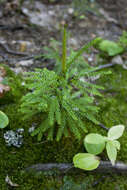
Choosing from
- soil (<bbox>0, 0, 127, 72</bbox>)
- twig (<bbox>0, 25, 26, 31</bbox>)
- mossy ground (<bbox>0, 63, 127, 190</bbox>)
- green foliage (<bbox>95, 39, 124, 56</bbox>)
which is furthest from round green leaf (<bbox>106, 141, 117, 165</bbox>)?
twig (<bbox>0, 25, 26, 31</bbox>)

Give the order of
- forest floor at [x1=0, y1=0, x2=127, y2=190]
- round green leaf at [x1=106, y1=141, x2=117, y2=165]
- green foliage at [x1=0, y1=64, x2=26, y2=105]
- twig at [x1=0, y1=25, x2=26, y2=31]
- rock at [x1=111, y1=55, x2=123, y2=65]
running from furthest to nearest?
1. twig at [x1=0, y1=25, x2=26, y2=31]
2. rock at [x1=111, y1=55, x2=123, y2=65]
3. green foliage at [x1=0, y1=64, x2=26, y2=105]
4. forest floor at [x1=0, y1=0, x2=127, y2=190]
5. round green leaf at [x1=106, y1=141, x2=117, y2=165]

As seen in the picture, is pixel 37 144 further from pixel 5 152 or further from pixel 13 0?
pixel 13 0

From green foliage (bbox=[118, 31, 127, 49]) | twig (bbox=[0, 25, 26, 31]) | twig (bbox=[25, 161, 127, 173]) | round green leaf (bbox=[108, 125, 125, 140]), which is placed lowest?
twig (bbox=[25, 161, 127, 173])

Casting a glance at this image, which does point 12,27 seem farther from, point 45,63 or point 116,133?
point 116,133

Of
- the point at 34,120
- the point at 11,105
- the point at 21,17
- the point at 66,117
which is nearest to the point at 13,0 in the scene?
the point at 21,17

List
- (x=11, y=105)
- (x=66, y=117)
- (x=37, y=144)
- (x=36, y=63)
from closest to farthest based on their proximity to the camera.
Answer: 1. (x=66, y=117)
2. (x=37, y=144)
3. (x=11, y=105)
4. (x=36, y=63)

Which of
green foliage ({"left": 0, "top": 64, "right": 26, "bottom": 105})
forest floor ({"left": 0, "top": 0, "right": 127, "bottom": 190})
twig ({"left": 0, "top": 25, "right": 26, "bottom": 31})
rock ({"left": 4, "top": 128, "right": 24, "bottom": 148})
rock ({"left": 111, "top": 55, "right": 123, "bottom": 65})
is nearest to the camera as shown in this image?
forest floor ({"left": 0, "top": 0, "right": 127, "bottom": 190})

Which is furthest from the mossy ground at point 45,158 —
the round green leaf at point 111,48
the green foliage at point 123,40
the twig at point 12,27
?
the twig at point 12,27

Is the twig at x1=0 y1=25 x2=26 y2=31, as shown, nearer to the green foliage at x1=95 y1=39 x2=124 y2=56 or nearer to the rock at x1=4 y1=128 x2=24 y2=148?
the green foliage at x1=95 y1=39 x2=124 y2=56
